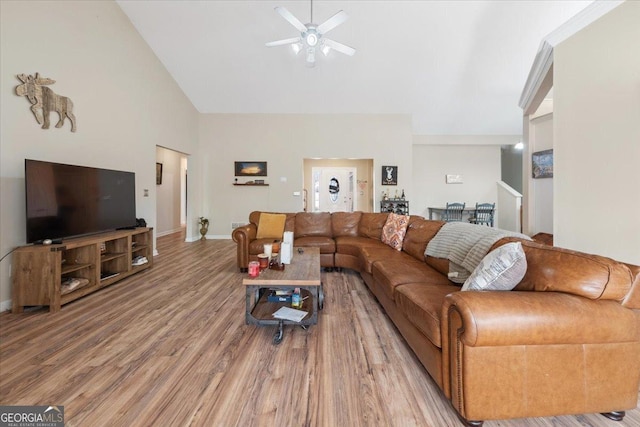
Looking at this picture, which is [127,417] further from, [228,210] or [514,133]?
[514,133]

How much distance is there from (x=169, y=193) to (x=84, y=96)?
4377mm

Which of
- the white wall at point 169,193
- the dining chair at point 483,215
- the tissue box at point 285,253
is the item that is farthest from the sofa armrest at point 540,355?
the white wall at point 169,193

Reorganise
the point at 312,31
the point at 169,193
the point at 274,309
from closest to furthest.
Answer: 1. the point at 274,309
2. the point at 312,31
3. the point at 169,193

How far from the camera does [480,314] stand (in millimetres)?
1136

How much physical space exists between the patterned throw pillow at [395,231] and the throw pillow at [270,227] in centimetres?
161

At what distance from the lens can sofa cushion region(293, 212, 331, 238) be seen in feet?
14.2

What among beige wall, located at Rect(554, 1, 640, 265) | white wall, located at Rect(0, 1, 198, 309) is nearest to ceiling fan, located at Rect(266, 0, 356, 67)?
beige wall, located at Rect(554, 1, 640, 265)

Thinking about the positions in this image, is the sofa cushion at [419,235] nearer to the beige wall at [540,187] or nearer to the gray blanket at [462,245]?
the gray blanket at [462,245]

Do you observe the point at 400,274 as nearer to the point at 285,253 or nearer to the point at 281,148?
the point at 285,253

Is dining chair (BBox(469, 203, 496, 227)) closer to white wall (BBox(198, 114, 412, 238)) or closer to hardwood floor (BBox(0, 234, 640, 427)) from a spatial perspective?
white wall (BBox(198, 114, 412, 238))

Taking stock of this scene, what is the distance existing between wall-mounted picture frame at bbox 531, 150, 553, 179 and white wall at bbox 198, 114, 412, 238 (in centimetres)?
261

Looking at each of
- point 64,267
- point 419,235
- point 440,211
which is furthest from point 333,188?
point 64,267

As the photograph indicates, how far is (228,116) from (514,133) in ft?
26.1

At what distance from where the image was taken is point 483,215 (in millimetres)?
7129
